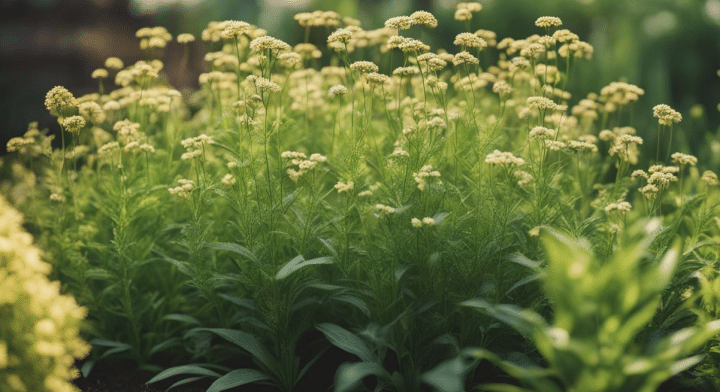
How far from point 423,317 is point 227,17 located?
7836 mm

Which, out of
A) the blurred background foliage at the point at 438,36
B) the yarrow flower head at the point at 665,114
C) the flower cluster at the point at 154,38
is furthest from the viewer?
the blurred background foliage at the point at 438,36

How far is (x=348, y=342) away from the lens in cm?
300

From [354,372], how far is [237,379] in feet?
2.76

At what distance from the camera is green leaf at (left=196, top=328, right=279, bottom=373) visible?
3.16 m

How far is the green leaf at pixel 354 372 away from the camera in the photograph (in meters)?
2.50

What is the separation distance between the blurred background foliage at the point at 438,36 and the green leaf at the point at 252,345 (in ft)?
13.9

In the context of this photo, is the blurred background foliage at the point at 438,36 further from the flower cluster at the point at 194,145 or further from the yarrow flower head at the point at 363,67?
the flower cluster at the point at 194,145

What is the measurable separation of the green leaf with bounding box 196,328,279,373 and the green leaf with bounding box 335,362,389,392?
18.7 inches

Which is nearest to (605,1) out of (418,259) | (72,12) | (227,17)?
(227,17)

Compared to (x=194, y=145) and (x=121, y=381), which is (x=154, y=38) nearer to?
(x=194, y=145)

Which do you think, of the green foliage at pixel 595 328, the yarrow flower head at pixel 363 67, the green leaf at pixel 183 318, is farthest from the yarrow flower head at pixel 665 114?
the green leaf at pixel 183 318

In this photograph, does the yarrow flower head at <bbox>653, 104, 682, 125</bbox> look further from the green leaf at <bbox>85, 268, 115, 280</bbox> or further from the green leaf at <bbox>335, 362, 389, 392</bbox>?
the green leaf at <bbox>85, 268, 115, 280</bbox>

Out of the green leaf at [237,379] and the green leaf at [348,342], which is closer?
the green leaf at [348,342]

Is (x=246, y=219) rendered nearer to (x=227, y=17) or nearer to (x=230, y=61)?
(x=230, y=61)
